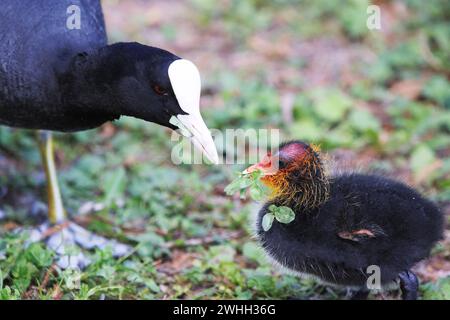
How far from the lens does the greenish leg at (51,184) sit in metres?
5.15

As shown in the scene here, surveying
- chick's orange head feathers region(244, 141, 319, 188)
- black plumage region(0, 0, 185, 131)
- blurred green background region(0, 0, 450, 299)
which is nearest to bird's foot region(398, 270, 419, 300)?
blurred green background region(0, 0, 450, 299)

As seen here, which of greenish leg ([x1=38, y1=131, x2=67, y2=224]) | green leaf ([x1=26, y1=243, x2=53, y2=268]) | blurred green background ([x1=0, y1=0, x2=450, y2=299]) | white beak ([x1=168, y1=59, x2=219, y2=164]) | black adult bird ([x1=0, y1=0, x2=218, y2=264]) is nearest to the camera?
white beak ([x1=168, y1=59, x2=219, y2=164])

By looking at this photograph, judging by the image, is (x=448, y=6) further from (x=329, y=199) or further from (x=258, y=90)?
(x=329, y=199)

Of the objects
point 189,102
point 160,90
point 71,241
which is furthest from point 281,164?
point 71,241

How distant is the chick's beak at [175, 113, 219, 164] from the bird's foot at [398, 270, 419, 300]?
1.10 m

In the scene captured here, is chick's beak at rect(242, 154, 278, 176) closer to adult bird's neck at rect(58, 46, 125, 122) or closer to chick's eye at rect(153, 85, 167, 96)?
chick's eye at rect(153, 85, 167, 96)

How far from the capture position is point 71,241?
4855 mm

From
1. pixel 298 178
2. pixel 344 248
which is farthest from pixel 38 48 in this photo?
pixel 344 248

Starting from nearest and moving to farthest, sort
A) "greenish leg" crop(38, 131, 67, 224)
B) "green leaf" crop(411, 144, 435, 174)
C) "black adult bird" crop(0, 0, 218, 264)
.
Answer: "black adult bird" crop(0, 0, 218, 264)
"greenish leg" crop(38, 131, 67, 224)
"green leaf" crop(411, 144, 435, 174)

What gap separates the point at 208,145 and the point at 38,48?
3.68ft

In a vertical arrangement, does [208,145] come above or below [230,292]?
above

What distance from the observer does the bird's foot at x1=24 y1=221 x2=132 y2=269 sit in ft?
14.5
